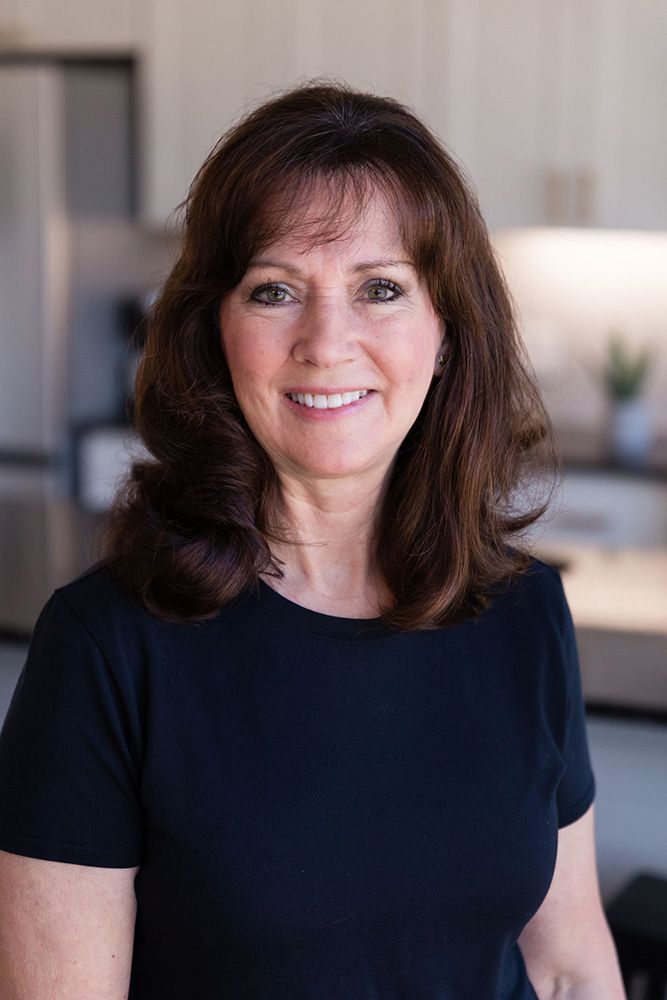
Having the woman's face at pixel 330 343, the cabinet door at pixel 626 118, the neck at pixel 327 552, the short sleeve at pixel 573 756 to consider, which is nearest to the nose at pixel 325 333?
the woman's face at pixel 330 343

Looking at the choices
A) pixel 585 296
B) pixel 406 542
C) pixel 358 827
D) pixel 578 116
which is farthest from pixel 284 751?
pixel 585 296

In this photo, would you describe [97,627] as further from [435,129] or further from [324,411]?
[435,129]

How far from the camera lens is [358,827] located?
1.08 m

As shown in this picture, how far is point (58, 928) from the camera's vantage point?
3.29 ft

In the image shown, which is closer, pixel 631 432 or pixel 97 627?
pixel 97 627

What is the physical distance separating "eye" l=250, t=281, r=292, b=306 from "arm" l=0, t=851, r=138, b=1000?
0.48 m

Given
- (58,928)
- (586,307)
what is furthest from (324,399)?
(586,307)

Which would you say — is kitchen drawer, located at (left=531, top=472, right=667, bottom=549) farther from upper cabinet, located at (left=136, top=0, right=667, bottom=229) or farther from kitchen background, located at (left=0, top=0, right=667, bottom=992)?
upper cabinet, located at (left=136, top=0, right=667, bottom=229)

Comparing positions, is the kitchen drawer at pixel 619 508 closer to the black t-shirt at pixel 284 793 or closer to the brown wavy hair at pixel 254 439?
the brown wavy hair at pixel 254 439

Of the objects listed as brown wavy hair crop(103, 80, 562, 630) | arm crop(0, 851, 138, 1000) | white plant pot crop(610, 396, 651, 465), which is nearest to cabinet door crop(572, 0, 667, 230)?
white plant pot crop(610, 396, 651, 465)

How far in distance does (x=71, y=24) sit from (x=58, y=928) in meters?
3.72

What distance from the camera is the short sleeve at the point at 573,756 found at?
1.23 metres

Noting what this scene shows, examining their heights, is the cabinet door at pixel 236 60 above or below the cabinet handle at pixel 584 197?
above

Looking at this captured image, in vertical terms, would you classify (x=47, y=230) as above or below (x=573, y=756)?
above
